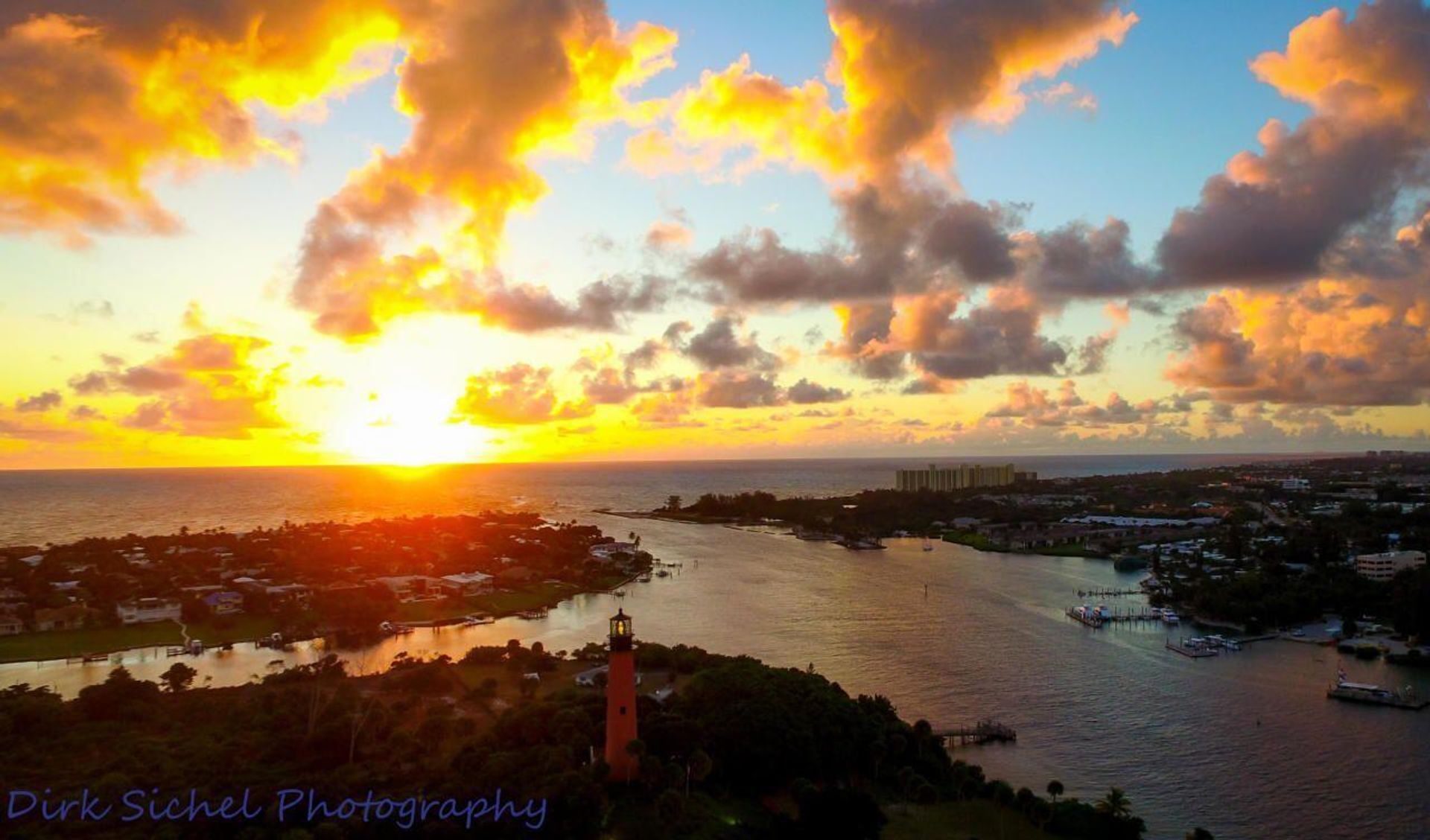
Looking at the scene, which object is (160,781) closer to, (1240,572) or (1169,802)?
(1169,802)

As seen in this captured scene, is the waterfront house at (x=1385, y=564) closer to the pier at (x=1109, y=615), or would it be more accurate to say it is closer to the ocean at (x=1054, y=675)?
the ocean at (x=1054, y=675)

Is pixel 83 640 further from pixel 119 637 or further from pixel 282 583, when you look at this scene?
Result: pixel 282 583

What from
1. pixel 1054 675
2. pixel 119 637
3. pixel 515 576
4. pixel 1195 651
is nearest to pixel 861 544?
pixel 515 576

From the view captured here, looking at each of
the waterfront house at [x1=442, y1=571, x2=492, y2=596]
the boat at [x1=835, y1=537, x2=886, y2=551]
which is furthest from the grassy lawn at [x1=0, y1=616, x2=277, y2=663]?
the boat at [x1=835, y1=537, x2=886, y2=551]

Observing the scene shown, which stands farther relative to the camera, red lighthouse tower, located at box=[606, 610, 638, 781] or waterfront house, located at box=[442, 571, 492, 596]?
waterfront house, located at box=[442, 571, 492, 596]

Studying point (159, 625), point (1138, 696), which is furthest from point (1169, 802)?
point (159, 625)

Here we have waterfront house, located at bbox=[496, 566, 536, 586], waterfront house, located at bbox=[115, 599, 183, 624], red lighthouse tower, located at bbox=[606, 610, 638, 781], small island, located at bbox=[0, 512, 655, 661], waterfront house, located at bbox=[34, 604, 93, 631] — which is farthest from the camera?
waterfront house, located at bbox=[496, 566, 536, 586]

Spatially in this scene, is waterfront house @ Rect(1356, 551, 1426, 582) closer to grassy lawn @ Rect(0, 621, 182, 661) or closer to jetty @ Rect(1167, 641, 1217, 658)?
jetty @ Rect(1167, 641, 1217, 658)
